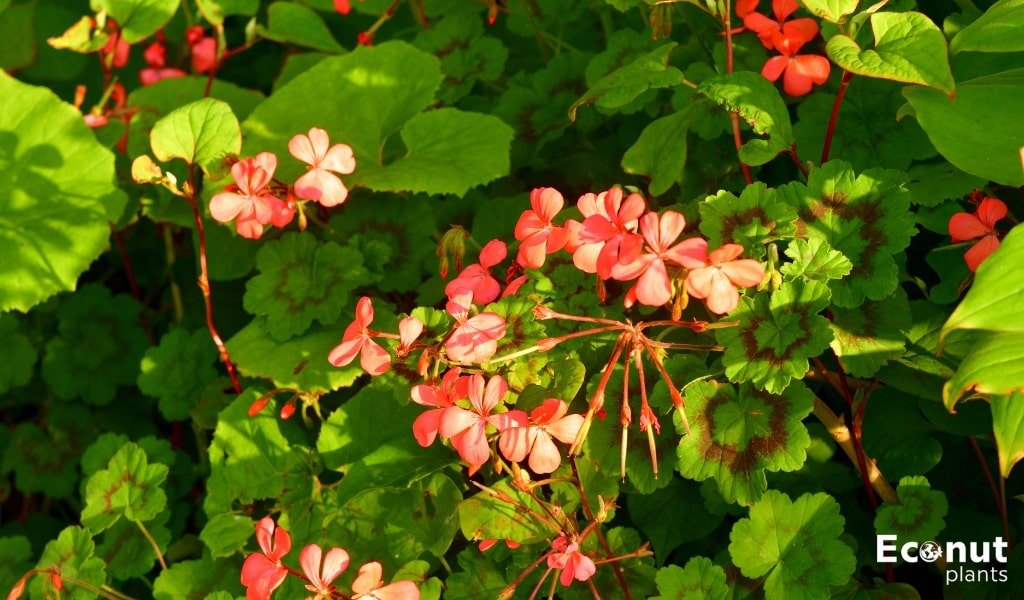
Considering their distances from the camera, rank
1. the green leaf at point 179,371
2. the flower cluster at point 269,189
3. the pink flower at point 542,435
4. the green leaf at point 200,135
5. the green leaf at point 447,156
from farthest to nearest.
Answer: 1. the green leaf at point 179,371
2. the green leaf at point 447,156
3. the green leaf at point 200,135
4. the flower cluster at point 269,189
5. the pink flower at point 542,435

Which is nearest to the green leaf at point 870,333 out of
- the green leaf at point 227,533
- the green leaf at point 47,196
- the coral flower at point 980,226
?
the coral flower at point 980,226

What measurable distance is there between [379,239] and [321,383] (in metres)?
0.37

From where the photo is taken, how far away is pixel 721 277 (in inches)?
49.5

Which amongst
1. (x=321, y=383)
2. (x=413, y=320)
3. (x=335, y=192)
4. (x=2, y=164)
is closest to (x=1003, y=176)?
(x=413, y=320)

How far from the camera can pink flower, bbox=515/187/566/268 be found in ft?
4.78

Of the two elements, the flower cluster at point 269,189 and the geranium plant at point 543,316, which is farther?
the flower cluster at point 269,189

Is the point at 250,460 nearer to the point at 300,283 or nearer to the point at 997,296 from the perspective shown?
the point at 300,283

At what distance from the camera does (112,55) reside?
2465mm

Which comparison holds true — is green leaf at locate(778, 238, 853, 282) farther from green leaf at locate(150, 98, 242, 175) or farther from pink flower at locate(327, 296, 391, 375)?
green leaf at locate(150, 98, 242, 175)

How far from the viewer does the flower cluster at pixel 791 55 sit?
68.1 inches

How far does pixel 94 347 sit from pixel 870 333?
1824mm

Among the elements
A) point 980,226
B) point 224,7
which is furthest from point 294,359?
point 980,226

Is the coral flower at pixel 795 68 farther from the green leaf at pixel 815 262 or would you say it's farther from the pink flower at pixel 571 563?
the pink flower at pixel 571 563

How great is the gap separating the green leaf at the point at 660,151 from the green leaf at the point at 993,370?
2.29 feet
